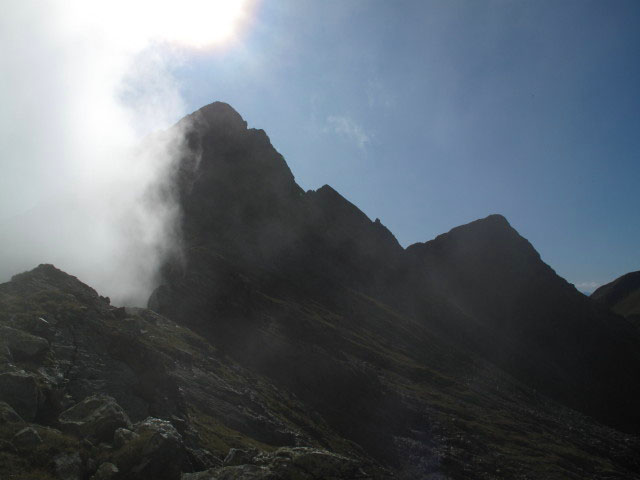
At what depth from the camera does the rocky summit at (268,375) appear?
99.8ft

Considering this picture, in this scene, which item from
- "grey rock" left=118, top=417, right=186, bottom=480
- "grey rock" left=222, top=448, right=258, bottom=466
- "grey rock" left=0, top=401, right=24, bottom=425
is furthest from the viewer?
"grey rock" left=222, top=448, right=258, bottom=466

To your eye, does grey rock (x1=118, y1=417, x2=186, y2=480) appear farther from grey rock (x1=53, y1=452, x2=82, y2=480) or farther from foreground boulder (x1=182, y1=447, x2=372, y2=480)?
grey rock (x1=53, y1=452, x2=82, y2=480)

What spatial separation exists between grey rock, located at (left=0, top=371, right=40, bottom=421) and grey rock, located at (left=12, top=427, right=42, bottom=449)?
3869 mm

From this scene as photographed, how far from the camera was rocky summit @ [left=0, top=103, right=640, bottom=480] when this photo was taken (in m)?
30.4

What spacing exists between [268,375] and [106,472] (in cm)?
6858

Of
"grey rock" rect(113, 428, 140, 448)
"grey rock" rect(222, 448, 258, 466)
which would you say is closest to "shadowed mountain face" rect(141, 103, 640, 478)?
"grey rock" rect(222, 448, 258, 466)

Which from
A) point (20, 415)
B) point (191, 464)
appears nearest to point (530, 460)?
point (191, 464)

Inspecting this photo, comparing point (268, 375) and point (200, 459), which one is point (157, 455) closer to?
point (200, 459)

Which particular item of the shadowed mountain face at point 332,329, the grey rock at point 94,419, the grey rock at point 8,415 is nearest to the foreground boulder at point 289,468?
the grey rock at point 94,419

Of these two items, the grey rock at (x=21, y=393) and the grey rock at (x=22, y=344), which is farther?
the grey rock at (x=22, y=344)

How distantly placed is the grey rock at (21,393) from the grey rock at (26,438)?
3869 mm

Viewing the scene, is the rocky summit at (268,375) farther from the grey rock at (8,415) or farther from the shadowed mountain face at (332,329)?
the shadowed mountain face at (332,329)

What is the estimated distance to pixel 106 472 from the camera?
2594 cm

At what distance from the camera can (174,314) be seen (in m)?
103
